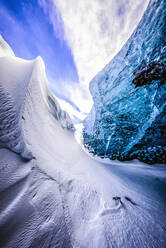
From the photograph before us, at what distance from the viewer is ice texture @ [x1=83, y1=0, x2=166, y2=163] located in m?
2.30

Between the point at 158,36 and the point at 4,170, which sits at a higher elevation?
the point at 158,36

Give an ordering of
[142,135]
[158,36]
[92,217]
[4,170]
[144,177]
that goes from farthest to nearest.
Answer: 1. [142,135]
2. [158,36]
3. [144,177]
4. [92,217]
5. [4,170]

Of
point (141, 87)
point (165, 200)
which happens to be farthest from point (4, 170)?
point (141, 87)

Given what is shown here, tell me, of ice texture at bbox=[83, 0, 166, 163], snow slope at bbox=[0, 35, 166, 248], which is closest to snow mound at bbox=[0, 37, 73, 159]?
snow slope at bbox=[0, 35, 166, 248]

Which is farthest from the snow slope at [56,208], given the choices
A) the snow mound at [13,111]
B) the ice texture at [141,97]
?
the ice texture at [141,97]

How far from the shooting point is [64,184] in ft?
3.72

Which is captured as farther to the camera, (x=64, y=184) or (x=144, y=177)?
(x=144, y=177)

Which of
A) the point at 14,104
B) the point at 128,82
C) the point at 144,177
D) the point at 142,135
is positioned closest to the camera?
the point at 14,104

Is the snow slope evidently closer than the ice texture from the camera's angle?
Yes

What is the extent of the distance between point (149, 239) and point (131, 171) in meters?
1.72

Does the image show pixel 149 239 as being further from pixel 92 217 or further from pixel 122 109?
pixel 122 109

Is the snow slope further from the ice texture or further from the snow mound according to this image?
the ice texture

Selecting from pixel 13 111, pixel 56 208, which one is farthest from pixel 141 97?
pixel 13 111

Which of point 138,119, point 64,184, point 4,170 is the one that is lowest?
point 64,184
